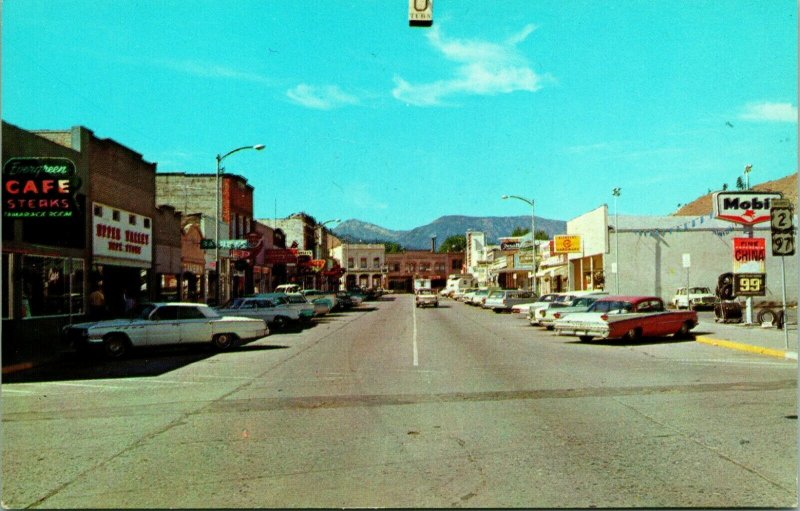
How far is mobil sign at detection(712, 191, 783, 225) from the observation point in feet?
93.1

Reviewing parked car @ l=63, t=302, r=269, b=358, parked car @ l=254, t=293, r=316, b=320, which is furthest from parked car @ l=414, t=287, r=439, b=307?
parked car @ l=63, t=302, r=269, b=358

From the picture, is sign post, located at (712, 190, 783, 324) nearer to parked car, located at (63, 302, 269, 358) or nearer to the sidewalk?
the sidewalk

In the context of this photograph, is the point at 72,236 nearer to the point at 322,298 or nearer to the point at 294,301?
the point at 294,301

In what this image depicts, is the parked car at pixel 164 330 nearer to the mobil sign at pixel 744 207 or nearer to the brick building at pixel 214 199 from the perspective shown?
the mobil sign at pixel 744 207

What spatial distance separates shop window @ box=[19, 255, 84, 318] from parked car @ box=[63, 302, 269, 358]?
4.50m

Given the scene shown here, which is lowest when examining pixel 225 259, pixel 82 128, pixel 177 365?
pixel 177 365

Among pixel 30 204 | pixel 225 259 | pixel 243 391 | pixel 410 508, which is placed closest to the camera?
pixel 410 508

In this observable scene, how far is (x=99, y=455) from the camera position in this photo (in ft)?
25.4

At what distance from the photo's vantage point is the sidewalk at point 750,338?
17.6 metres

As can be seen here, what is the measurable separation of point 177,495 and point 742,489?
4863mm

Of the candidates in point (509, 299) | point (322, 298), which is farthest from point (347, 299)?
point (509, 299)

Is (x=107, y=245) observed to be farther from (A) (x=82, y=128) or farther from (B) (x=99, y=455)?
(B) (x=99, y=455)

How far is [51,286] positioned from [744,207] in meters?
25.9

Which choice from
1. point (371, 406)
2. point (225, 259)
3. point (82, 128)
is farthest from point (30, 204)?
point (225, 259)
